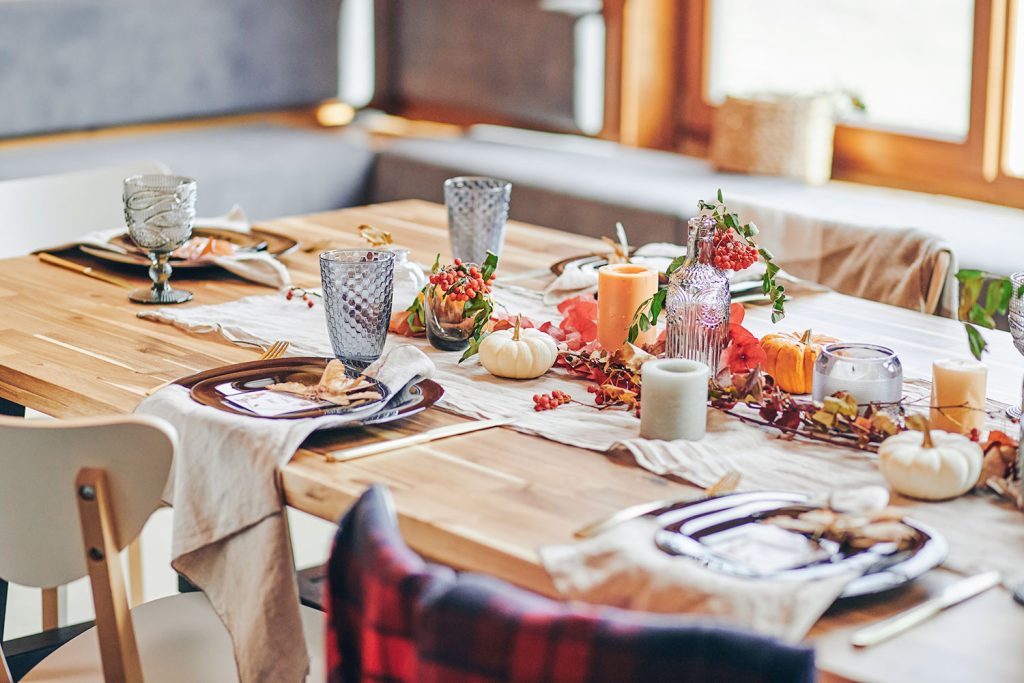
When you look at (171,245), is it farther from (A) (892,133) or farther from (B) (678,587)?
(A) (892,133)

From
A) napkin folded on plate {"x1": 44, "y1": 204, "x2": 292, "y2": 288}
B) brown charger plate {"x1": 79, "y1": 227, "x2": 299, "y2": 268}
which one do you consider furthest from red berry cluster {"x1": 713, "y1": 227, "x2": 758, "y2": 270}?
brown charger plate {"x1": 79, "y1": 227, "x2": 299, "y2": 268}

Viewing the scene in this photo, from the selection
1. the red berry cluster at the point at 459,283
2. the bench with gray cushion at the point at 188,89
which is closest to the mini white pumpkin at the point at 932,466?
the red berry cluster at the point at 459,283

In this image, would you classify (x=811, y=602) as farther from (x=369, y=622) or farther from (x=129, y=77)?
(x=129, y=77)

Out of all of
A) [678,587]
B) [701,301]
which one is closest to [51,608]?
[701,301]

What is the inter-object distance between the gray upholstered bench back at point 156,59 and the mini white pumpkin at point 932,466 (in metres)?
3.26

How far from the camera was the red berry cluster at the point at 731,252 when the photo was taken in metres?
1.54

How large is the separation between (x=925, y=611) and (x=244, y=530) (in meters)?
0.66

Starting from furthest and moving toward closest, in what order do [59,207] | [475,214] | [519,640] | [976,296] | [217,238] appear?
1. [59,207]
2. [217,238]
3. [475,214]
4. [976,296]
5. [519,640]

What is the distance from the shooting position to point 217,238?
2322mm

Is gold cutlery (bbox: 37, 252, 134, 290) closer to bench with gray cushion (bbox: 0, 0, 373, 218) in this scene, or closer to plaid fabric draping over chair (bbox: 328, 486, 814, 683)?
plaid fabric draping over chair (bbox: 328, 486, 814, 683)

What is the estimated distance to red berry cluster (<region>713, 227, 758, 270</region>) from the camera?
1.54 metres

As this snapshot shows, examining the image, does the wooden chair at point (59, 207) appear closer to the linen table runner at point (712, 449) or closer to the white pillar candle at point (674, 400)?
the linen table runner at point (712, 449)

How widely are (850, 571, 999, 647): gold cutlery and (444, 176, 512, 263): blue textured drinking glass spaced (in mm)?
1126

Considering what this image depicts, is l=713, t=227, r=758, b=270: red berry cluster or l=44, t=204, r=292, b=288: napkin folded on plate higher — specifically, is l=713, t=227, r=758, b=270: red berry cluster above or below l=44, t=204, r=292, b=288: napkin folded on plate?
above
